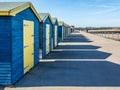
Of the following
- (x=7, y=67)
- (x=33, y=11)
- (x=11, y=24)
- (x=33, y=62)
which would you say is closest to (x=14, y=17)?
(x=11, y=24)

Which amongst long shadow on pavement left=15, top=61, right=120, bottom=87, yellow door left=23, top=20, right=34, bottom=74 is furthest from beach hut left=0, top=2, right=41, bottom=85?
long shadow on pavement left=15, top=61, right=120, bottom=87

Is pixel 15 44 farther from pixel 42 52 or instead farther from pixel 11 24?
pixel 42 52

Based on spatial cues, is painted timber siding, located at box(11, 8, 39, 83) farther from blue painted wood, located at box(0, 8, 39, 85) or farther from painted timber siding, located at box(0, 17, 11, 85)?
painted timber siding, located at box(0, 17, 11, 85)

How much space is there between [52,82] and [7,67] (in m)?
2.04

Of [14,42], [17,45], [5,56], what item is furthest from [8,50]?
[17,45]

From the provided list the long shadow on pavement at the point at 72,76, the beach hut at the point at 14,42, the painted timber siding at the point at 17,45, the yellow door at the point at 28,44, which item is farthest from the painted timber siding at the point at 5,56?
the yellow door at the point at 28,44

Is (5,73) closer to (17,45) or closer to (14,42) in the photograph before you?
(14,42)

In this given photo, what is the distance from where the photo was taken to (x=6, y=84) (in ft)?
32.4

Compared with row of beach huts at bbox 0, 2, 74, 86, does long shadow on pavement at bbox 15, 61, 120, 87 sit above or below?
below

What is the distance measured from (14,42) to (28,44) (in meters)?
2.85

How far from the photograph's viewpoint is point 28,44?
1303cm

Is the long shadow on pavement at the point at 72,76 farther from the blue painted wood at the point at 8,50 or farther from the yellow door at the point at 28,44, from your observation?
the blue painted wood at the point at 8,50

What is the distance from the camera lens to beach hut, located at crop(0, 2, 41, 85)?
976cm

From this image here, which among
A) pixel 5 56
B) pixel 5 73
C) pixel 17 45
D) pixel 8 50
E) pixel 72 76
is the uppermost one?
pixel 17 45
